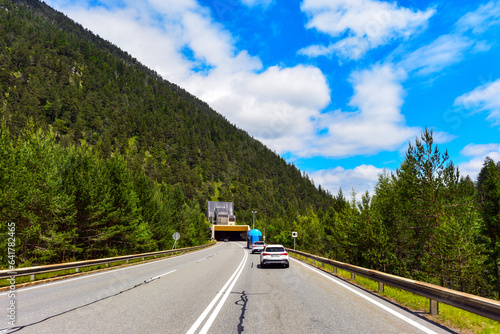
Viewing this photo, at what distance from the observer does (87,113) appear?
470 feet

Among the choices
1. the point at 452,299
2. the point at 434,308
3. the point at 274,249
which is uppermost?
the point at 452,299

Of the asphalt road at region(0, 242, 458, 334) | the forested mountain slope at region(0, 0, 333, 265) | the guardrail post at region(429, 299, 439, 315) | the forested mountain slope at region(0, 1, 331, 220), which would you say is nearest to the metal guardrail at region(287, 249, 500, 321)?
the guardrail post at region(429, 299, 439, 315)

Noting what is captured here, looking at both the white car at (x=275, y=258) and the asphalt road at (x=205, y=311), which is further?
the white car at (x=275, y=258)

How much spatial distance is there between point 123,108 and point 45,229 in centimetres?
17219

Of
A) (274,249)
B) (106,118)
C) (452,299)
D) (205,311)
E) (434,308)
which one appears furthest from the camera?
(106,118)

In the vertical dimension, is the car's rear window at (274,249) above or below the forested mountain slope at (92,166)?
below

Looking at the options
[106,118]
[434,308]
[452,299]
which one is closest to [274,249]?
[434,308]

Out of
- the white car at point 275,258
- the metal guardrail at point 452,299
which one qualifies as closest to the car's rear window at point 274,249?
the white car at point 275,258

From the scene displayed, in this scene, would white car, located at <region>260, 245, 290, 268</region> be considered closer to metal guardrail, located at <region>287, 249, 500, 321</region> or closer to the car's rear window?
the car's rear window

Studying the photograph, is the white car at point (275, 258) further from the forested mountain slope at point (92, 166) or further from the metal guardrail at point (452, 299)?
the forested mountain slope at point (92, 166)

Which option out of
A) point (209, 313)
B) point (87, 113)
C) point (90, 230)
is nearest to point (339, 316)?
point (209, 313)

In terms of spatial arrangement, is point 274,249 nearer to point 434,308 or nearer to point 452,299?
point 434,308

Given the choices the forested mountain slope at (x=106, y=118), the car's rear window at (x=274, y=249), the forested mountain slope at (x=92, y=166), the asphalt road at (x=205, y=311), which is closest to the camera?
the asphalt road at (x=205, y=311)

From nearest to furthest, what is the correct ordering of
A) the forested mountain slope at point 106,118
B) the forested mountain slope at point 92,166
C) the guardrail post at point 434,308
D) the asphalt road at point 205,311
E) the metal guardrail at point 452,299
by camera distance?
1. the metal guardrail at point 452,299
2. the asphalt road at point 205,311
3. the guardrail post at point 434,308
4. the forested mountain slope at point 92,166
5. the forested mountain slope at point 106,118
